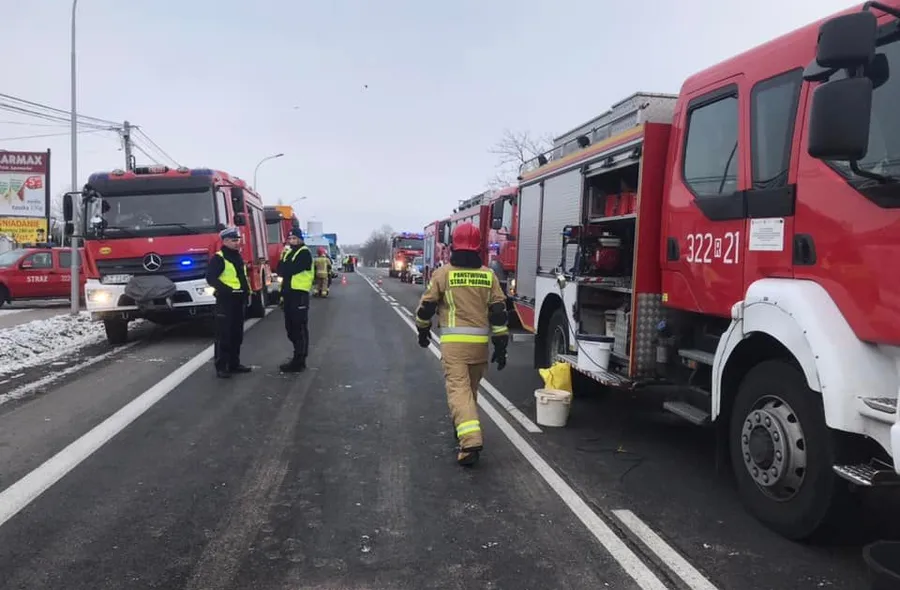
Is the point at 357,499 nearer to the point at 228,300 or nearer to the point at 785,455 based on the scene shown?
the point at 785,455

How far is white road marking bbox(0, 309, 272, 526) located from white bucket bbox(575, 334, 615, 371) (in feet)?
13.6

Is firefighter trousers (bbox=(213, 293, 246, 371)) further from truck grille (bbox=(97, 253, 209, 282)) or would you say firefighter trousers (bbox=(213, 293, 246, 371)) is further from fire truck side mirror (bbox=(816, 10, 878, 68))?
fire truck side mirror (bbox=(816, 10, 878, 68))

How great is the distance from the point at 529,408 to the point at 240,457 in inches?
120

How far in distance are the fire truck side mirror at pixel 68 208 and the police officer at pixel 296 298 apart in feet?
15.7

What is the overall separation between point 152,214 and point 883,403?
36.4 feet

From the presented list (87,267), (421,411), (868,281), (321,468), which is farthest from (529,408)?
(87,267)

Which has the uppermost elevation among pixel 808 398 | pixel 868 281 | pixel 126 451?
pixel 868 281

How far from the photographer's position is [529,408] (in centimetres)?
733

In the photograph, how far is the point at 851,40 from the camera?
3145 millimetres

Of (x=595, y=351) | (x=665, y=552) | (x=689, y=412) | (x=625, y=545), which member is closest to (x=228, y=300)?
(x=595, y=351)

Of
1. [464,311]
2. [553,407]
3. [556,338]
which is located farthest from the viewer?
[556,338]

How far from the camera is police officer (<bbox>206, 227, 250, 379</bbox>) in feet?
28.7

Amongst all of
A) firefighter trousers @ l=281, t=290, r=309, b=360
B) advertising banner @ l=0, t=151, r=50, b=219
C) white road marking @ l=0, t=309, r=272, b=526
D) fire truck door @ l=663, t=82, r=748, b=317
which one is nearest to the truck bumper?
firefighter trousers @ l=281, t=290, r=309, b=360

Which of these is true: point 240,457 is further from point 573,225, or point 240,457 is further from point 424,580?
point 573,225
